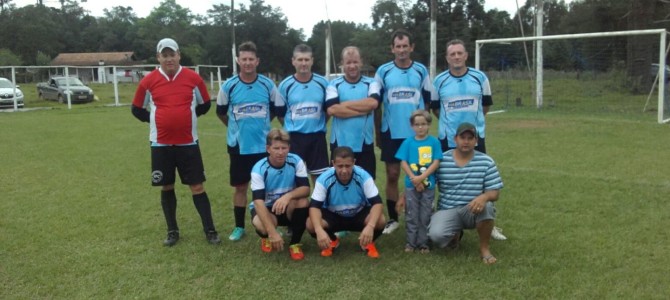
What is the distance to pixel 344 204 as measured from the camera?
441 cm

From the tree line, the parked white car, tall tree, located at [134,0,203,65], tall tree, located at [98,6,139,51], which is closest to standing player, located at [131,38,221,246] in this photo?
the tree line

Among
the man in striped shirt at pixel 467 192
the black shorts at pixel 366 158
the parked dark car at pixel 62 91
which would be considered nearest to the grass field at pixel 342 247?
the man in striped shirt at pixel 467 192

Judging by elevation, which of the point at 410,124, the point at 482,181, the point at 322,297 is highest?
the point at 410,124

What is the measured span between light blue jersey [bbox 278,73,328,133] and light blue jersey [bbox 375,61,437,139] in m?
0.54

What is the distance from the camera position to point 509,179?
23.6 ft

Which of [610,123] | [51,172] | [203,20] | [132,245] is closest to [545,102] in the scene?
[610,123]

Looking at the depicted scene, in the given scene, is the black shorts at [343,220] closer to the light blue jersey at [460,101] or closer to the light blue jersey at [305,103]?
the light blue jersey at [305,103]

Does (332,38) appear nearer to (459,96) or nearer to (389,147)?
(389,147)

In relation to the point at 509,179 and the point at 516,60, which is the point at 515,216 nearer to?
the point at 509,179

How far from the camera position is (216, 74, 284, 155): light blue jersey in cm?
480

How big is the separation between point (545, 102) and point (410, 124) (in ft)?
48.9

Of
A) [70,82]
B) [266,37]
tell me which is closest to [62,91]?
[70,82]

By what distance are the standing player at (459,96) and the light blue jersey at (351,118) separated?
0.60 meters

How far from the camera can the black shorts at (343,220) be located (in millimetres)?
4383
